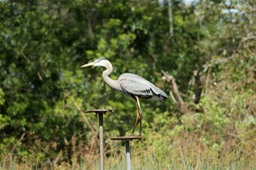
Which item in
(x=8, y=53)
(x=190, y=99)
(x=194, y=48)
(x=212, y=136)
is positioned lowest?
(x=212, y=136)

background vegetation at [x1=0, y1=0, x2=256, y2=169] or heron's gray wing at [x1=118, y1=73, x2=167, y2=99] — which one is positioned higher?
background vegetation at [x1=0, y1=0, x2=256, y2=169]

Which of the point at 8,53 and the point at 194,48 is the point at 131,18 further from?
the point at 8,53

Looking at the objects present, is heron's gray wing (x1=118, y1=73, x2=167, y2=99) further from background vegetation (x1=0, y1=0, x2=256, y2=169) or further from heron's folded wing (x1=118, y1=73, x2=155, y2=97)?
background vegetation (x1=0, y1=0, x2=256, y2=169)

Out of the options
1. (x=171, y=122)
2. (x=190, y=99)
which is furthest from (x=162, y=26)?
(x=171, y=122)

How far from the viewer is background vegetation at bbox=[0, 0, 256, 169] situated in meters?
11.2

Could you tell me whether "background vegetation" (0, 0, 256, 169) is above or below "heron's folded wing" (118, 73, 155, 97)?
above

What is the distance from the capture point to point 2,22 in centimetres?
1291

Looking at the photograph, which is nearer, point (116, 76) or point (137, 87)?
point (137, 87)

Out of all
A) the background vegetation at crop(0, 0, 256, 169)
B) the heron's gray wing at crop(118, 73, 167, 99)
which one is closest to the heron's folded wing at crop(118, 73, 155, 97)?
the heron's gray wing at crop(118, 73, 167, 99)

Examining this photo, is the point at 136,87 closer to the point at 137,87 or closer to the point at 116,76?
the point at 137,87

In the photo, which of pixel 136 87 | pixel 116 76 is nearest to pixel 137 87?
pixel 136 87

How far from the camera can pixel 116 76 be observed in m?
14.5

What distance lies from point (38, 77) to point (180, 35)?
477 centimetres

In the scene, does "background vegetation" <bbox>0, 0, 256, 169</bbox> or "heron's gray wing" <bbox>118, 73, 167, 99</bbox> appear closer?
"heron's gray wing" <bbox>118, 73, 167, 99</bbox>
